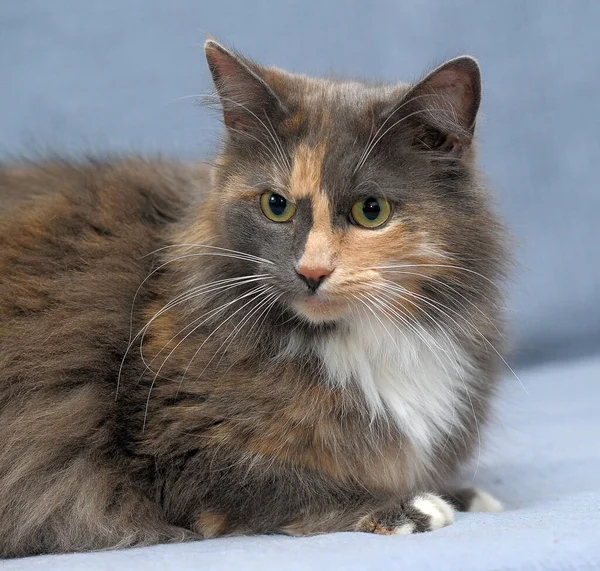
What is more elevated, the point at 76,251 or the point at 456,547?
the point at 76,251

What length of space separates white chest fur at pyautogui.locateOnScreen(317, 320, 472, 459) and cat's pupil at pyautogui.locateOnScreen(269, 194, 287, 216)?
11.8 inches

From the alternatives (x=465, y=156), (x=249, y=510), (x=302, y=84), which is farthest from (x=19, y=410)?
(x=465, y=156)

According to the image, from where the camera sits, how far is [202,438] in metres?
1.93

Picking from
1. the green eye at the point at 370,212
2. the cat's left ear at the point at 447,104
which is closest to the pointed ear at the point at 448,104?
the cat's left ear at the point at 447,104

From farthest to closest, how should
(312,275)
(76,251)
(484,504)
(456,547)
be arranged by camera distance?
(484,504) < (76,251) < (312,275) < (456,547)

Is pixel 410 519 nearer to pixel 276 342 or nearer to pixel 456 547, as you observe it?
pixel 456 547

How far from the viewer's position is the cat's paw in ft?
6.08

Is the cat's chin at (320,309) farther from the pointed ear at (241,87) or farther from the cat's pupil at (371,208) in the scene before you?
the pointed ear at (241,87)

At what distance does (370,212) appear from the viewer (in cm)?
188

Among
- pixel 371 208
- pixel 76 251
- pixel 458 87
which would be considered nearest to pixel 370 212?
pixel 371 208

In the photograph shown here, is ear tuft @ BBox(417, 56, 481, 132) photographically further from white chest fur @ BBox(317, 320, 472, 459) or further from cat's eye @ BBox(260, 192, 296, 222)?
white chest fur @ BBox(317, 320, 472, 459)

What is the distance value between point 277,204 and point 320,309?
0.26 metres

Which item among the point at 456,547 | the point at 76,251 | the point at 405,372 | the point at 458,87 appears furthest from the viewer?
the point at 76,251

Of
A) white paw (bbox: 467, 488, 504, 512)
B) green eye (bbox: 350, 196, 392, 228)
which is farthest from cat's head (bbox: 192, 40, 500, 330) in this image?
white paw (bbox: 467, 488, 504, 512)
